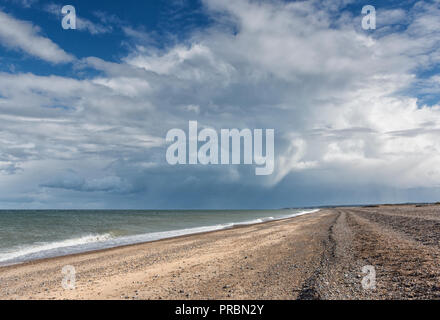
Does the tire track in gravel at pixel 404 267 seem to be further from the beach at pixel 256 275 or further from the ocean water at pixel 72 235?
the ocean water at pixel 72 235

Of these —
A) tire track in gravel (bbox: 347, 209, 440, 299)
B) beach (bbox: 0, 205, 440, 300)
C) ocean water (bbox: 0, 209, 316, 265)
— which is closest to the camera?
tire track in gravel (bbox: 347, 209, 440, 299)

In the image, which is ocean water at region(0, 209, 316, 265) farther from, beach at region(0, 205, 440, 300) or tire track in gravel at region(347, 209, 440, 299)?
tire track in gravel at region(347, 209, 440, 299)

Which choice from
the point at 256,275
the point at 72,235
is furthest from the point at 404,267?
the point at 72,235

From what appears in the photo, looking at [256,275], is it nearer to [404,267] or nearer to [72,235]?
[404,267]

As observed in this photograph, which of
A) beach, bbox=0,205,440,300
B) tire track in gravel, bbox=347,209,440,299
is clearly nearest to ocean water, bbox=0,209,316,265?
beach, bbox=0,205,440,300

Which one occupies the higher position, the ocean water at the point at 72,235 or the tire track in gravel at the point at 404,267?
the tire track in gravel at the point at 404,267

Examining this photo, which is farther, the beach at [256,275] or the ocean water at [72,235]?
the ocean water at [72,235]

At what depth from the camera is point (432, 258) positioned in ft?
45.5

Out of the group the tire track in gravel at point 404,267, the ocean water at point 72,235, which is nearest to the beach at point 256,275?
the tire track in gravel at point 404,267

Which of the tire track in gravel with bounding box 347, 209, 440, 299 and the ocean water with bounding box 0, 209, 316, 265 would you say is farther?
the ocean water with bounding box 0, 209, 316, 265
